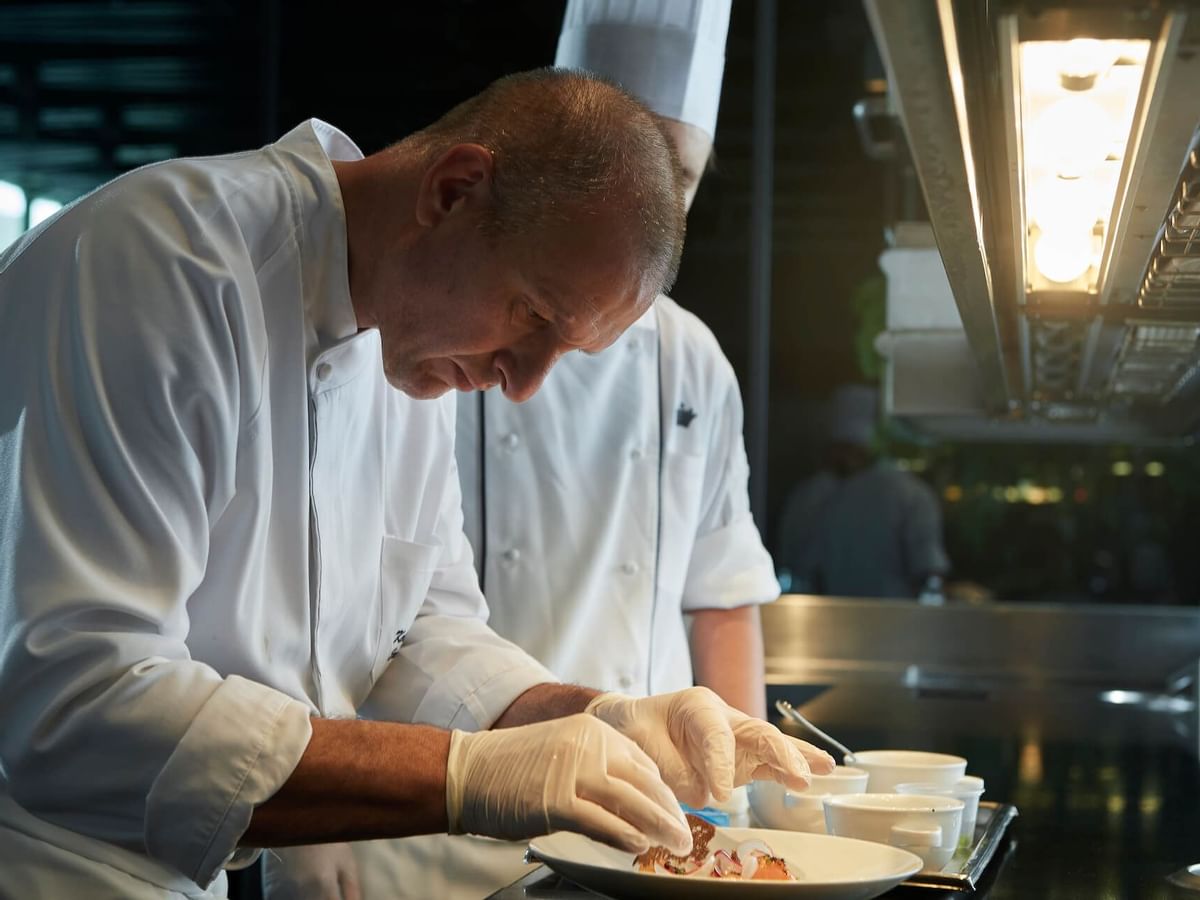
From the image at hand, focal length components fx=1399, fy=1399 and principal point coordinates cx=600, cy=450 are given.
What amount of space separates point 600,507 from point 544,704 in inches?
25.6

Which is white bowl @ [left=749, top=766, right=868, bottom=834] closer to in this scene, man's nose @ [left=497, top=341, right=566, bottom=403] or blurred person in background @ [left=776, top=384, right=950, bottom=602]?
man's nose @ [left=497, top=341, right=566, bottom=403]

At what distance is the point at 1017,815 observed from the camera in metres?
1.63

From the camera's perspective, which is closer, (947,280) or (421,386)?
(421,386)

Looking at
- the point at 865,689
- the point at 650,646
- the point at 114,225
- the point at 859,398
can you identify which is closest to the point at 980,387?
the point at 865,689

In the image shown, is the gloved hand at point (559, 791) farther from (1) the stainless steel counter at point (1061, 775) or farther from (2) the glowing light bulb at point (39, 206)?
(2) the glowing light bulb at point (39, 206)

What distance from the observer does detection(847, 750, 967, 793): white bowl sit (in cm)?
143

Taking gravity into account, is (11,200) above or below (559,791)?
above

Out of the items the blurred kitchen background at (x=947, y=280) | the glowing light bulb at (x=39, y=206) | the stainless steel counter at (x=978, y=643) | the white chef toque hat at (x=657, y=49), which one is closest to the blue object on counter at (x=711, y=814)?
the blurred kitchen background at (x=947, y=280)

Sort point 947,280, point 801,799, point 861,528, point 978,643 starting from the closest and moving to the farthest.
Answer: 1. point 801,799
2. point 947,280
3. point 978,643
4. point 861,528

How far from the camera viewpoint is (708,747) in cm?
126

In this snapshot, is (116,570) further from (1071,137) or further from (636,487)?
(636,487)

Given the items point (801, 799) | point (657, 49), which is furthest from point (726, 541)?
point (801, 799)

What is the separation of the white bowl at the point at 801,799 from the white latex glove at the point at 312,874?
18.8 inches

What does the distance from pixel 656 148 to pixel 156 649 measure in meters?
0.63
